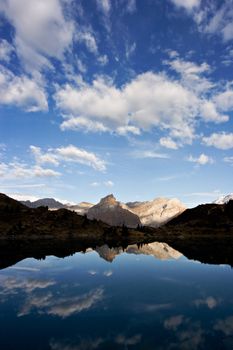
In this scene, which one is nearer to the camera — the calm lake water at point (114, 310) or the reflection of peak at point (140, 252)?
the calm lake water at point (114, 310)

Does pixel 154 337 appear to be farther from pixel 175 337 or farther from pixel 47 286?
pixel 47 286

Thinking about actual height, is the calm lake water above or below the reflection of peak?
below

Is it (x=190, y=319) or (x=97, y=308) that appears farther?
(x=97, y=308)

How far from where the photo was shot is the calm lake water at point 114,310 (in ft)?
99.0

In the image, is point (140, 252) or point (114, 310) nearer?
point (114, 310)

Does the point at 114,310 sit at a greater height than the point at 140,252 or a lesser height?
lesser

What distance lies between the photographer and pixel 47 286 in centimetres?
5869

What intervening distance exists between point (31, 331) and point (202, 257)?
86105mm

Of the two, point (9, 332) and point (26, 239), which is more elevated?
point (26, 239)

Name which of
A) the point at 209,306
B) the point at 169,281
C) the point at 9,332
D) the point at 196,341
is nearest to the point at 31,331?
the point at 9,332

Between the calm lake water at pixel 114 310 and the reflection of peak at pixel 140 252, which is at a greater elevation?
the reflection of peak at pixel 140 252

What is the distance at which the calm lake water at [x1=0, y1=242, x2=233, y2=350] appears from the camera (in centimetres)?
3017

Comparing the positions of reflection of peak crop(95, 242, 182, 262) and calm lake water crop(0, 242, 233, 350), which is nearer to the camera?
calm lake water crop(0, 242, 233, 350)

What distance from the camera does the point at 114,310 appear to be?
138ft
